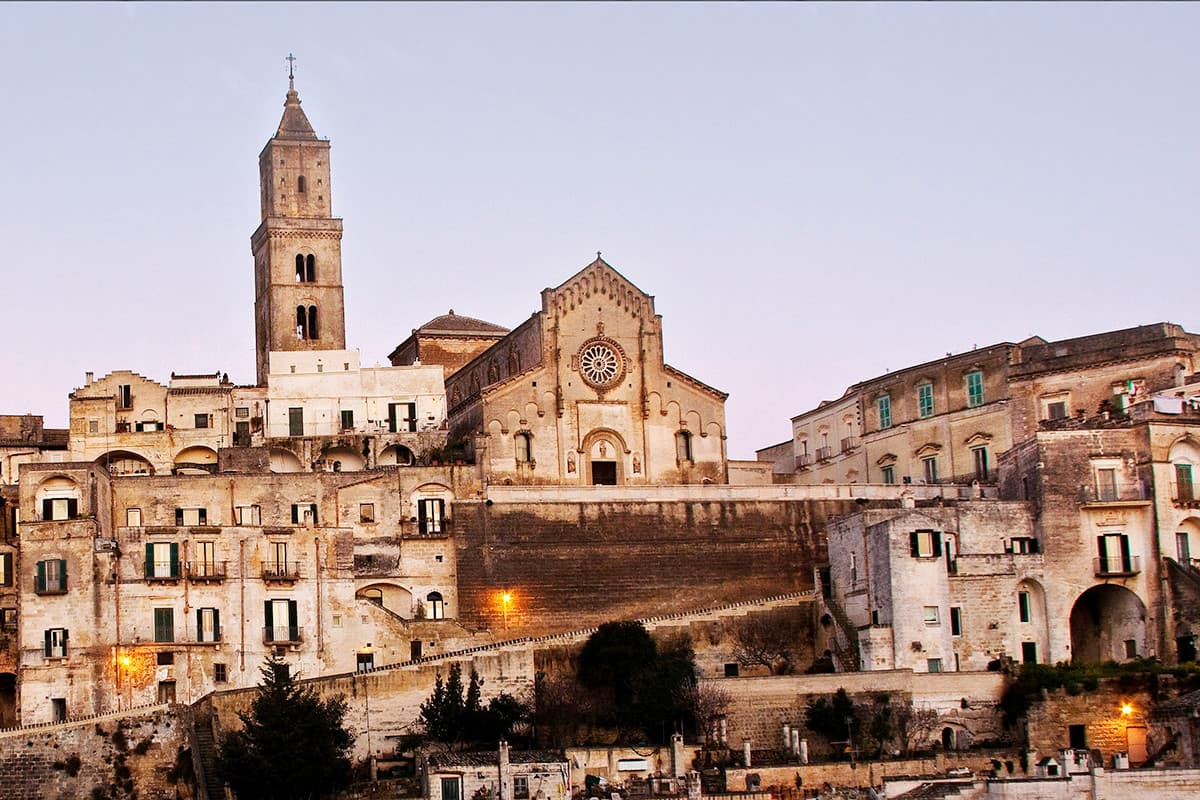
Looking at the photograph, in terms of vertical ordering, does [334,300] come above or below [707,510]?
above

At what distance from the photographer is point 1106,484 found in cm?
7075

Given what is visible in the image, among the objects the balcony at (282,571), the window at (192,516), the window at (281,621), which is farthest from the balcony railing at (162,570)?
the window at (192,516)

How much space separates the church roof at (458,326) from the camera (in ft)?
311

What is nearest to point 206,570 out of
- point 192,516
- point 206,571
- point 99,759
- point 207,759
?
point 206,571

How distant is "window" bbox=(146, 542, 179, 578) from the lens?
6725cm

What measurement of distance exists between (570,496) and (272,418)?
12766mm

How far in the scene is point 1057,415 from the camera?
→ 260ft

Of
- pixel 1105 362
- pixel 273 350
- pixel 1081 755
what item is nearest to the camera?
pixel 1081 755

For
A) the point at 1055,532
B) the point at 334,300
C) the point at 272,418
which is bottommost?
the point at 1055,532

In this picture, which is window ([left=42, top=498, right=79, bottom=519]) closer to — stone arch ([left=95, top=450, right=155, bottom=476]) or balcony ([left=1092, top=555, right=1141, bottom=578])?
stone arch ([left=95, top=450, right=155, bottom=476])

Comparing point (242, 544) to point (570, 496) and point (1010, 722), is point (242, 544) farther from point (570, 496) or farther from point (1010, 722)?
point (1010, 722)

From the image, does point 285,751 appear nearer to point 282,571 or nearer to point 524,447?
point 282,571

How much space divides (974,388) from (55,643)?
35.3 metres

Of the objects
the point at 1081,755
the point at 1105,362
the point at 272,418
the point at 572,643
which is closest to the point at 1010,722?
the point at 1081,755
